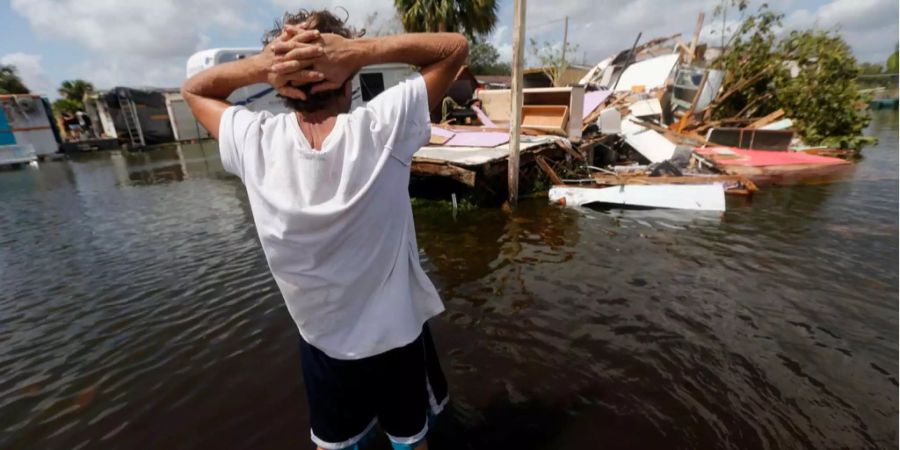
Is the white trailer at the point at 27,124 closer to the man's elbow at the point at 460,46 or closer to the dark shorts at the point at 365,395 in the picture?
the dark shorts at the point at 365,395

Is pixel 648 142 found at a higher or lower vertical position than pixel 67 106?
lower

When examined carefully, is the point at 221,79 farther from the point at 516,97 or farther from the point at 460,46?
the point at 516,97

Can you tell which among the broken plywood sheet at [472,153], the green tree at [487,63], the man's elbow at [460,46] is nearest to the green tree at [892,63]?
the green tree at [487,63]

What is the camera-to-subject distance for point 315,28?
1.31 m

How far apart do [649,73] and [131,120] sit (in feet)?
106

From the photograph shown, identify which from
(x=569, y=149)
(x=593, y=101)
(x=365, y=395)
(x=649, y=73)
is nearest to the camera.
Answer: (x=365, y=395)

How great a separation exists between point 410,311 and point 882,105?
64.4 meters

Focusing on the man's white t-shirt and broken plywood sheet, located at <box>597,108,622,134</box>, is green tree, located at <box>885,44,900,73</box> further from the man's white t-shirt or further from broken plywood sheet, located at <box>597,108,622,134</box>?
the man's white t-shirt

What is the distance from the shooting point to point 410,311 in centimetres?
150

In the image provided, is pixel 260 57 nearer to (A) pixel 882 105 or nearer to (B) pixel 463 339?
(B) pixel 463 339

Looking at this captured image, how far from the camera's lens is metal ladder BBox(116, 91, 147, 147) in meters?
26.5

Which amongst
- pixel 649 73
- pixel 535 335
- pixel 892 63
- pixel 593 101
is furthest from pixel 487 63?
pixel 892 63

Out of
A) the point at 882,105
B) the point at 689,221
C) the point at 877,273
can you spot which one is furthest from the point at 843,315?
the point at 882,105

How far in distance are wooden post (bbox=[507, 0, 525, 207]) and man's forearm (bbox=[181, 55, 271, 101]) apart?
7039 mm
